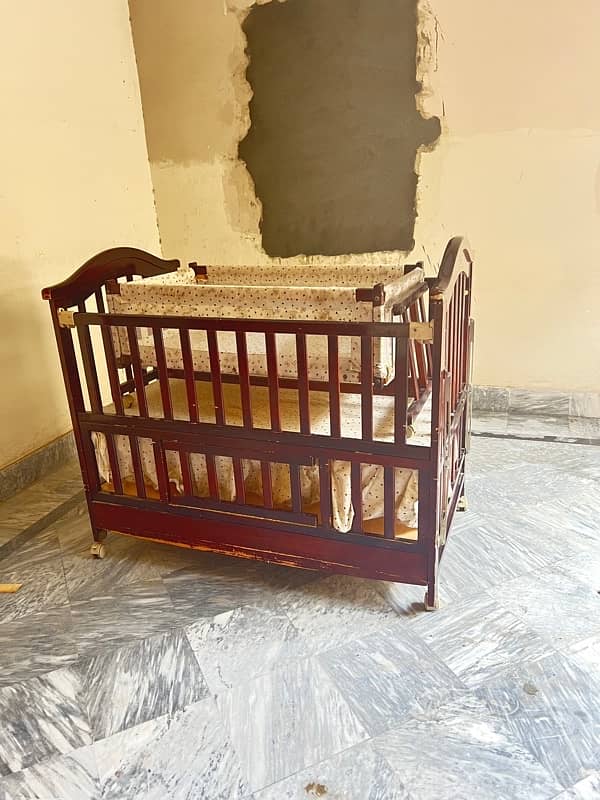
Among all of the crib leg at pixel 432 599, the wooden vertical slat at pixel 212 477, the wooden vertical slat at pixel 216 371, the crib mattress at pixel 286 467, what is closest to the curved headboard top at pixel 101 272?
the crib mattress at pixel 286 467

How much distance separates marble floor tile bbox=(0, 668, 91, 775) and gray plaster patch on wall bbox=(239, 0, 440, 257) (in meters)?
2.41

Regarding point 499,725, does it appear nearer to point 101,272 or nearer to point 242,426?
point 242,426

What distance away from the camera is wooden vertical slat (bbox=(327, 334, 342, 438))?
5.35ft

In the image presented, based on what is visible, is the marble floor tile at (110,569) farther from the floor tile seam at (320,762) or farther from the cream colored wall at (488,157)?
the cream colored wall at (488,157)

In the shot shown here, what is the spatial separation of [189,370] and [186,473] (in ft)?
1.17

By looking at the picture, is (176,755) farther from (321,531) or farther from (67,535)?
(67,535)

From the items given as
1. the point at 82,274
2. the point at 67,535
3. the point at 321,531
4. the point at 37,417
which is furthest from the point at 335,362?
the point at 37,417

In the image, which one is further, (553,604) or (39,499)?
(39,499)

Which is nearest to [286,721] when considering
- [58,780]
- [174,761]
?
[174,761]

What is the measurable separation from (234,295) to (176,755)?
1.22 metres

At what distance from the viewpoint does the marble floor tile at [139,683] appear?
146 centimetres

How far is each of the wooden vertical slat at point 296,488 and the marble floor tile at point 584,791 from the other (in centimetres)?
94

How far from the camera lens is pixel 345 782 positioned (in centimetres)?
127

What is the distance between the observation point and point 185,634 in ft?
5.65
